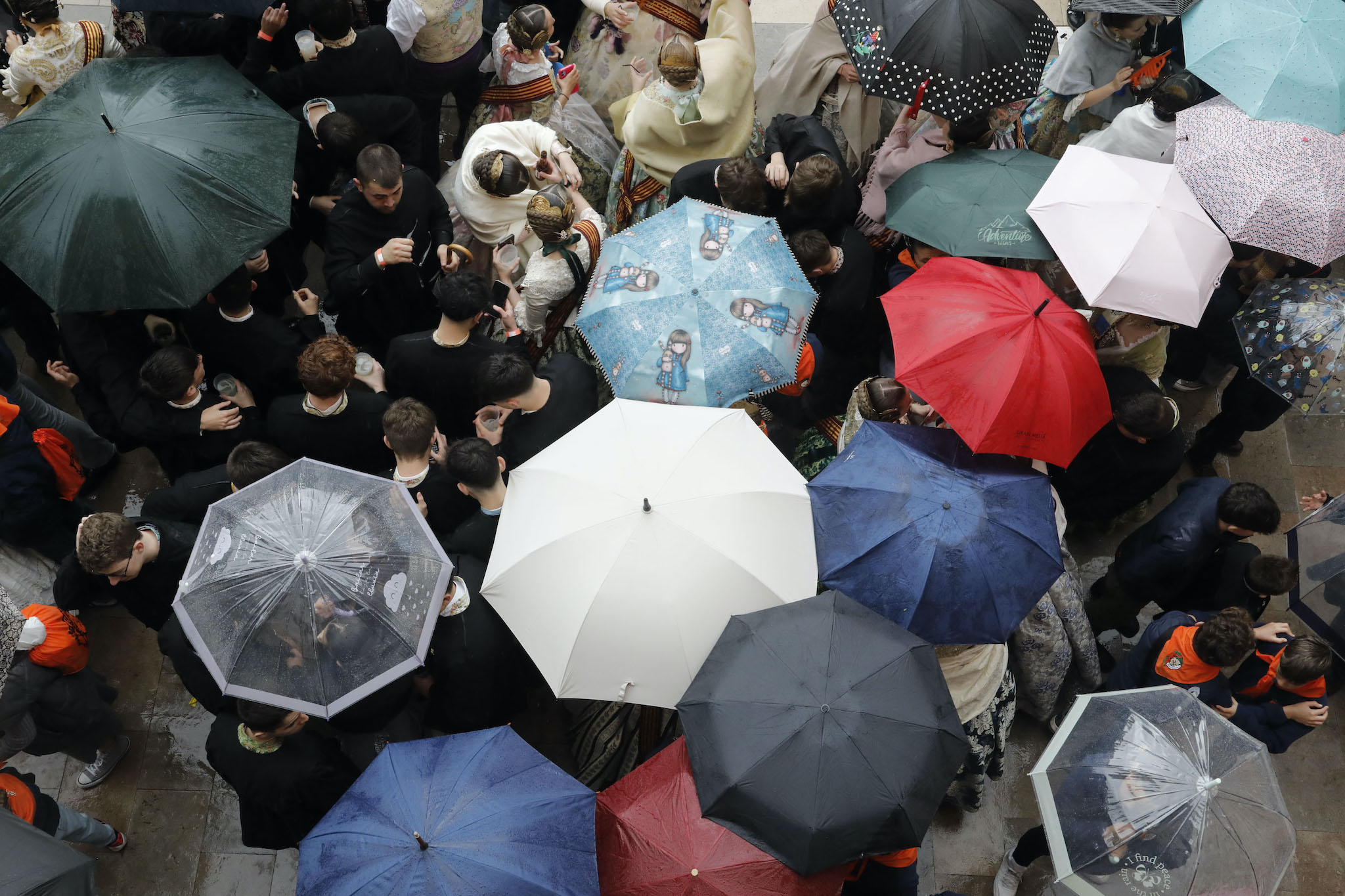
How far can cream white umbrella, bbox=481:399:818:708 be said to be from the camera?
12.7 ft

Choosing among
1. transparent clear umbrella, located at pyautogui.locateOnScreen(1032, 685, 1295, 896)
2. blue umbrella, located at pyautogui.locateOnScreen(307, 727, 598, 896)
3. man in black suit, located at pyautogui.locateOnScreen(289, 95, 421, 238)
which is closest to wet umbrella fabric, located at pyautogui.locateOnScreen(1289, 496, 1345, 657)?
transparent clear umbrella, located at pyautogui.locateOnScreen(1032, 685, 1295, 896)

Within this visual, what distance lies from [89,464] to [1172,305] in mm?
5615

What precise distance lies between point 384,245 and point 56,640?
2.37 meters

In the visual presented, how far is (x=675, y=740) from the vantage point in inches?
160

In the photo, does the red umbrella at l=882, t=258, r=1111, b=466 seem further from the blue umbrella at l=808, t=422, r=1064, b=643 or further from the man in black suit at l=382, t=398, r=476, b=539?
the man in black suit at l=382, t=398, r=476, b=539

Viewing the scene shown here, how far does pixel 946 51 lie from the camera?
16.9ft

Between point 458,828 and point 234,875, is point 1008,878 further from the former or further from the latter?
point 234,875

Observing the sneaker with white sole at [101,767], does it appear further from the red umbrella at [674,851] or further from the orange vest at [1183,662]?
the orange vest at [1183,662]

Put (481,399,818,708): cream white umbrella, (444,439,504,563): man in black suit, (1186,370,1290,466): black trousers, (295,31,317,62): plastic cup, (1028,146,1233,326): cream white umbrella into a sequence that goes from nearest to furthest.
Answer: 1. (481,399,818,708): cream white umbrella
2. (444,439,504,563): man in black suit
3. (1028,146,1233,326): cream white umbrella
4. (295,31,317,62): plastic cup
5. (1186,370,1290,466): black trousers

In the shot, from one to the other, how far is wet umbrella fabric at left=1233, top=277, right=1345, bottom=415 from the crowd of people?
434mm

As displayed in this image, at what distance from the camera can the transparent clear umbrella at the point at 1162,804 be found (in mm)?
3604

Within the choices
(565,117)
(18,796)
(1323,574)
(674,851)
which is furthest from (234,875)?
(1323,574)

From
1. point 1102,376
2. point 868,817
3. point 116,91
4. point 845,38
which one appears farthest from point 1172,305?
point 116,91

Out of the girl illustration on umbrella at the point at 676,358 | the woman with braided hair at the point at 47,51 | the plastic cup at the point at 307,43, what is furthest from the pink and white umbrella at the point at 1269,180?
the woman with braided hair at the point at 47,51
